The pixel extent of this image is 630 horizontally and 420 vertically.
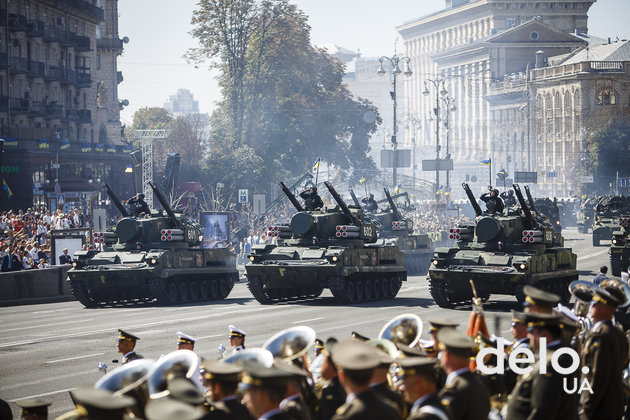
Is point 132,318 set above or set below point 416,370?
below

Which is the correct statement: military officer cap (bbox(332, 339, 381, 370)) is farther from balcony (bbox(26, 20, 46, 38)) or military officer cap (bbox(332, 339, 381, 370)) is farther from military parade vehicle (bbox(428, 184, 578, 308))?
balcony (bbox(26, 20, 46, 38))

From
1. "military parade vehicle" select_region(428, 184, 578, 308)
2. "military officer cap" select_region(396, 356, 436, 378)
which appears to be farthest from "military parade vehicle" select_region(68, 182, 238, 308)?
"military officer cap" select_region(396, 356, 436, 378)

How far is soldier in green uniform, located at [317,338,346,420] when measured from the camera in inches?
350

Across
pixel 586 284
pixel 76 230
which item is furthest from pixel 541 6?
pixel 586 284

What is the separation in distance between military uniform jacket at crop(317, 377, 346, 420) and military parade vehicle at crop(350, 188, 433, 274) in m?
30.0

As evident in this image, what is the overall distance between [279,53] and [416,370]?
194ft

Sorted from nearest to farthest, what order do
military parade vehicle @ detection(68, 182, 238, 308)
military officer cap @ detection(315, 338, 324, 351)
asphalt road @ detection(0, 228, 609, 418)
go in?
military officer cap @ detection(315, 338, 324, 351), asphalt road @ detection(0, 228, 609, 418), military parade vehicle @ detection(68, 182, 238, 308)

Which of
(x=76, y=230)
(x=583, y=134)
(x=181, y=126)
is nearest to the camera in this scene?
(x=76, y=230)

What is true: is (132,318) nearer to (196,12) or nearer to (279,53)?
(196,12)

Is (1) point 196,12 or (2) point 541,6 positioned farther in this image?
(2) point 541,6

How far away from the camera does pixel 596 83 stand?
105 m

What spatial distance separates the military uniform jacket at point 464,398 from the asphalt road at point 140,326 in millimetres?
6226

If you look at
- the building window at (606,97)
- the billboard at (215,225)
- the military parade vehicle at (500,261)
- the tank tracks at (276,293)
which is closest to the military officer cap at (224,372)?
the military parade vehicle at (500,261)

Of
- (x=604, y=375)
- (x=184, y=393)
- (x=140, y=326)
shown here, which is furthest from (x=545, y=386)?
(x=140, y=326)
